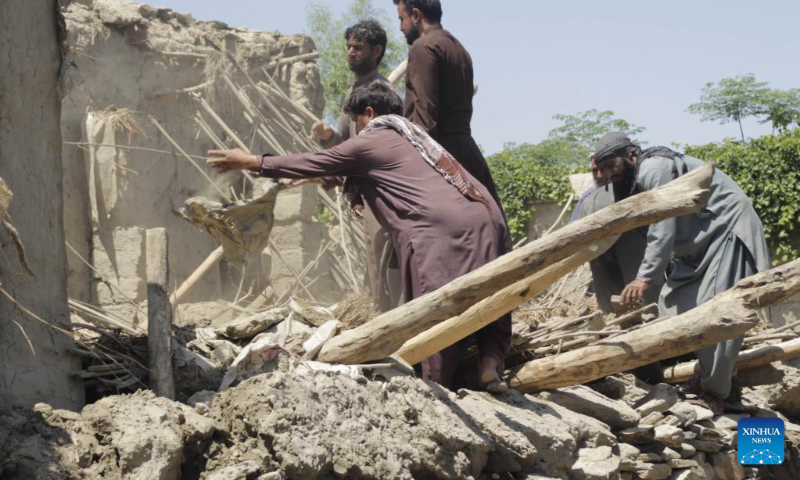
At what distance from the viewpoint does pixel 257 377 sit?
10.3 ft

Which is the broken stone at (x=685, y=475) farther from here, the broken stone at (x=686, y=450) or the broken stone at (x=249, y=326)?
the broken stone at (x=249, y=326)

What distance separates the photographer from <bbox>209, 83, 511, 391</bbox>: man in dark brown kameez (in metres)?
3.98

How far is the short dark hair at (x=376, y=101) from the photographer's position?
429 cm

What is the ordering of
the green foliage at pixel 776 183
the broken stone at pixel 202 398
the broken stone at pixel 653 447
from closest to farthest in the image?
the broken stone at pixel 202 398, the broken stone at pixel 653 447, the green foliage at pixel 776 183

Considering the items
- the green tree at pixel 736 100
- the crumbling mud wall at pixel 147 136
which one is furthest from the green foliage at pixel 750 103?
the crumbling mud wall at pixel 147 136

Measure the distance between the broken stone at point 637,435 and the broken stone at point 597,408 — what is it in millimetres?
46

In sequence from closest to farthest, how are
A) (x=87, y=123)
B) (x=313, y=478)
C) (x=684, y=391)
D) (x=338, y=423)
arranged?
1. (x=313, y=478)
2. (x=338, y=423)
3. (x=684, y=391)
4. (x=87, y=123)

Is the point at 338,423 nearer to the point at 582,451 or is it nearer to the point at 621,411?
the point at 582,451

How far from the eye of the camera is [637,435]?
14.5ft

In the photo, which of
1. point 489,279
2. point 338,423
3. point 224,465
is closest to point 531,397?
point 489,279

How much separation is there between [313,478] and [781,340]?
3871mm

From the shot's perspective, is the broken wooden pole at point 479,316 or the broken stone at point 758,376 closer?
the broken wooden pole at point 479,316

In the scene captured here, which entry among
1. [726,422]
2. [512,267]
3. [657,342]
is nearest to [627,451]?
[657,342]

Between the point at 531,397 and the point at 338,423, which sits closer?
the point at 338,423
